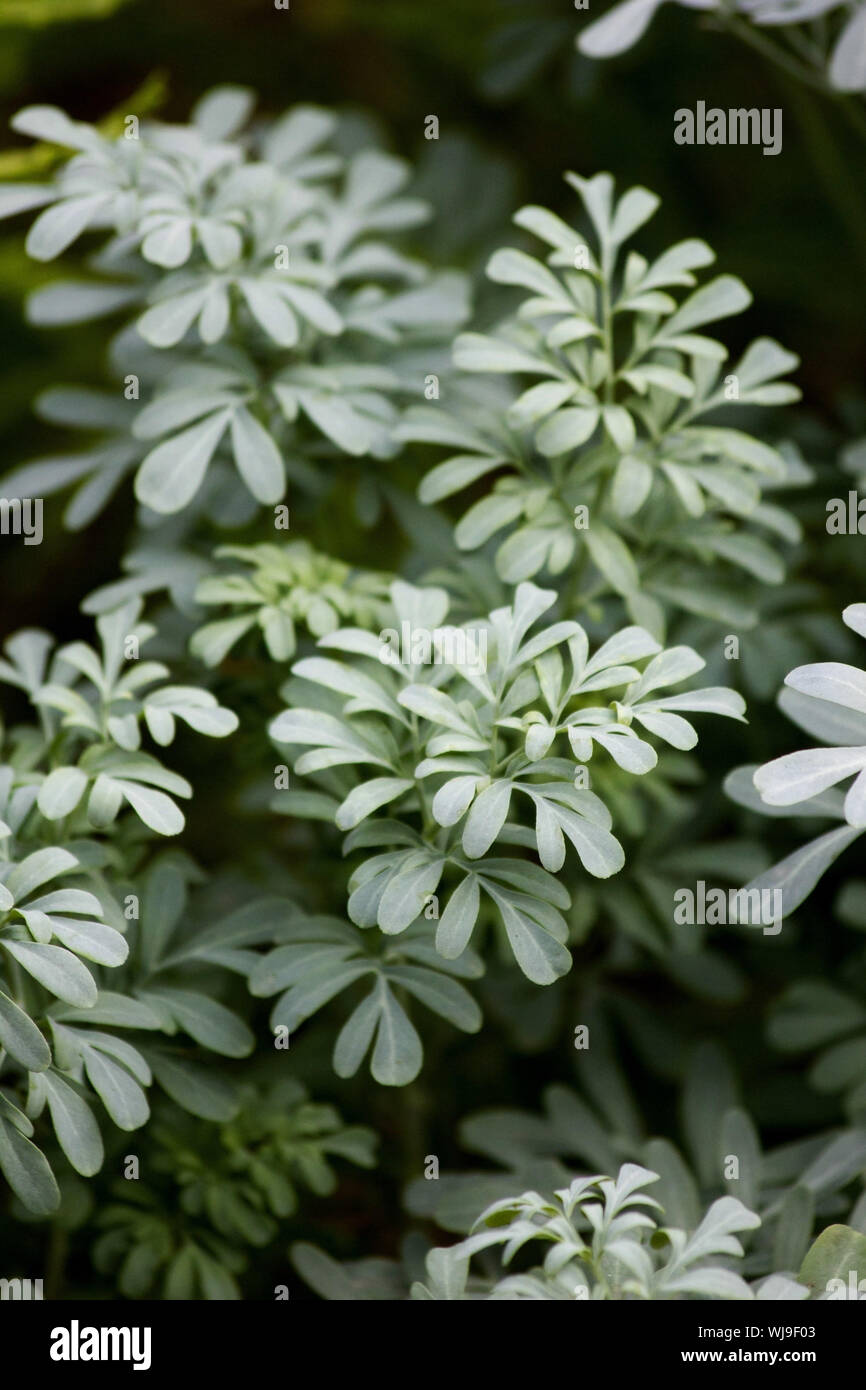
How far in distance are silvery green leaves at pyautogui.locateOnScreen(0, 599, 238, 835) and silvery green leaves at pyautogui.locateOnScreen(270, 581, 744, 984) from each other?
4.0 inches

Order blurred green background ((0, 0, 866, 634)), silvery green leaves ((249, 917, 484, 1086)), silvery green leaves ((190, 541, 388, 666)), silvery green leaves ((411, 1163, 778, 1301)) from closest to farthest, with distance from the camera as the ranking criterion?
1. silvery green leaves ((411, 1163, 778, 1301))
2. silvery green leaves ((249, 917, 484, 1086))
3. silvery green leaves ((190, 541, 388, 666))
4. blurred green background ((0, 0, 866, 634))

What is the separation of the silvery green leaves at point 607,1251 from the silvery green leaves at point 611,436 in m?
0.50

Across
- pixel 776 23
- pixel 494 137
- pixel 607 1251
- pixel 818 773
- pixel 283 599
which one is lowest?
pixel 607 1251

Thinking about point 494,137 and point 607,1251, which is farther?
point 494,137

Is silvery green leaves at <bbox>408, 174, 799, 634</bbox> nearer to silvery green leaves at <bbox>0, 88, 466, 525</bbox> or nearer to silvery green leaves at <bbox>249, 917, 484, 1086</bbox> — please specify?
silvery green leaves at <bbox>0, 88, 466, 525</bbox>

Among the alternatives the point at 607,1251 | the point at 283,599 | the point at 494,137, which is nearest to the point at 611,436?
the point at 283,599

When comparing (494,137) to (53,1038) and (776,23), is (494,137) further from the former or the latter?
(53,1038)

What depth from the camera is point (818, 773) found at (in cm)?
90

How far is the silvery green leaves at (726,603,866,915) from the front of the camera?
0.89 m

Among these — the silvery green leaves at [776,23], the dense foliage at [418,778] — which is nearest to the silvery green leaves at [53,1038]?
the dense foliage at [418,778]

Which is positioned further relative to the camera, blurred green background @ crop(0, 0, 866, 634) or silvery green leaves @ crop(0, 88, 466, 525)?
blurred green background @ crop(0, 0, 866, 634)

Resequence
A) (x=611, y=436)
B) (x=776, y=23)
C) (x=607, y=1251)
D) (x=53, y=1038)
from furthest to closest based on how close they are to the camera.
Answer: (x=776, y=23) → (x=611, y=436) → (x=53, y=1038) → (x=607, y=1251)

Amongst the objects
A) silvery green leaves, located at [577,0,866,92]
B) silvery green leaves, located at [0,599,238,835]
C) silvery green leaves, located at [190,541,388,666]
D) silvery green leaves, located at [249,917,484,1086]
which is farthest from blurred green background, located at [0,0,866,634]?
silvery green leaves, located at [249,917,484,1086]

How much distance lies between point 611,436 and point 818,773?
380mm
